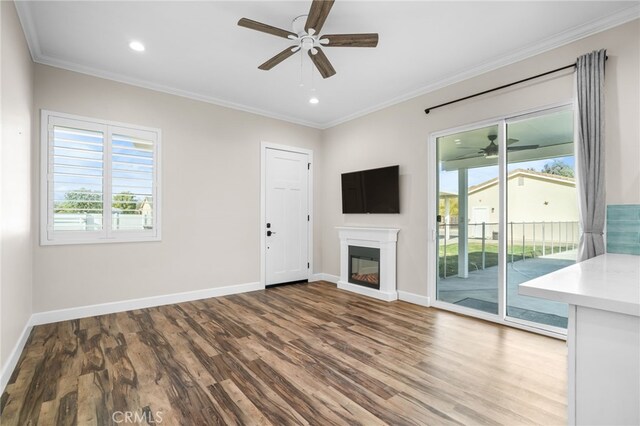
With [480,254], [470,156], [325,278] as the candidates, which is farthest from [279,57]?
[325,278]

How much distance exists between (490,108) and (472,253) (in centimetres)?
175

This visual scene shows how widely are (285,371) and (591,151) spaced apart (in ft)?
10.7

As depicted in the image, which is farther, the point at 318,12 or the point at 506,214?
the point at 506,214

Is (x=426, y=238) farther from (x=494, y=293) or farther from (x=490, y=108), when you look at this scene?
(x=490, y=108)

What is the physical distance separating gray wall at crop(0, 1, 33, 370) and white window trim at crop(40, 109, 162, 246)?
0.68ft

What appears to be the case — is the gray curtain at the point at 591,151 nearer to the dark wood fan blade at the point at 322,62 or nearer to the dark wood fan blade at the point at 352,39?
the dark wood fan blade at the point at 352,39

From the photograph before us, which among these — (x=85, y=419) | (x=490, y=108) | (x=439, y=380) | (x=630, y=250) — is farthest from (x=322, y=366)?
(x=490, y=108)

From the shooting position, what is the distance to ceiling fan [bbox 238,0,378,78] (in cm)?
221

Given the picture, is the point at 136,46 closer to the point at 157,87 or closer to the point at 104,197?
the point at 157,87

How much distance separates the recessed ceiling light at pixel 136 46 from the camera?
3010mm

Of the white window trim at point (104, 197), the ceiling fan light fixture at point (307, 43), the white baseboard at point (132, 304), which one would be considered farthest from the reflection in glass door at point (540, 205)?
the white window trim at point (104, 197)

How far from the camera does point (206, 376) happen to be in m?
2.26

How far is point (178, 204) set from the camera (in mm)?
4168

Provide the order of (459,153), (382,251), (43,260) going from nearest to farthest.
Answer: (43,260) < (459,153) < (382,251)
